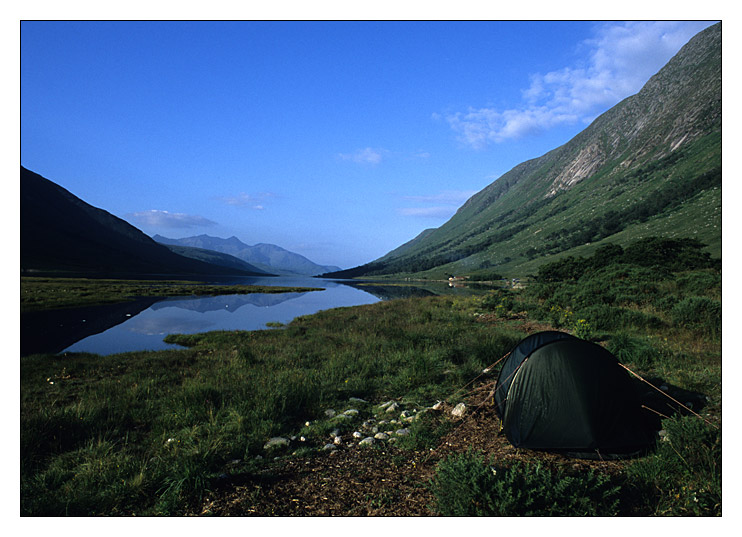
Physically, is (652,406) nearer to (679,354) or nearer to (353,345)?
(679,354)

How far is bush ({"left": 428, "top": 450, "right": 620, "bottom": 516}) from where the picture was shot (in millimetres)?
4164

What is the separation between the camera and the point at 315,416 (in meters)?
8.13

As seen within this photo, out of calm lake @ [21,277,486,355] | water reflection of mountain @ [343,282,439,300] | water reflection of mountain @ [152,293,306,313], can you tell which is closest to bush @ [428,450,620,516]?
calm lake @ [21,277,486,355]

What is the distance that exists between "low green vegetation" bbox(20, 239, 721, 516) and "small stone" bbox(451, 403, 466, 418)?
1.58 feet

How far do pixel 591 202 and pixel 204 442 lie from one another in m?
207

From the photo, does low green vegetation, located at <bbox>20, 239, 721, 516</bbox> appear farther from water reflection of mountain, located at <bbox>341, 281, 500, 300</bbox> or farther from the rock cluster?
water reflection of mountain, located at <bbox>341, 281, 500, 300</bbox>

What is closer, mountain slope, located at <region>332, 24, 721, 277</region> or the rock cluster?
the rock cluster

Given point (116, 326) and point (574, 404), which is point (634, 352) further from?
point (116, 326)

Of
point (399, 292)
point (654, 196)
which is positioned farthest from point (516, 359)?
point (654, 196)

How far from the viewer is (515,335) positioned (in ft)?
48.2

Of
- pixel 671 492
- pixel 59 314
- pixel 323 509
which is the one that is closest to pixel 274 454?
pixel 323 509

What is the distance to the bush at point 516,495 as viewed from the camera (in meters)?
4.16

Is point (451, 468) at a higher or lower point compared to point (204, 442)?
higher

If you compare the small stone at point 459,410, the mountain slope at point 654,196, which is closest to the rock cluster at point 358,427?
the small stone at point 459,410
